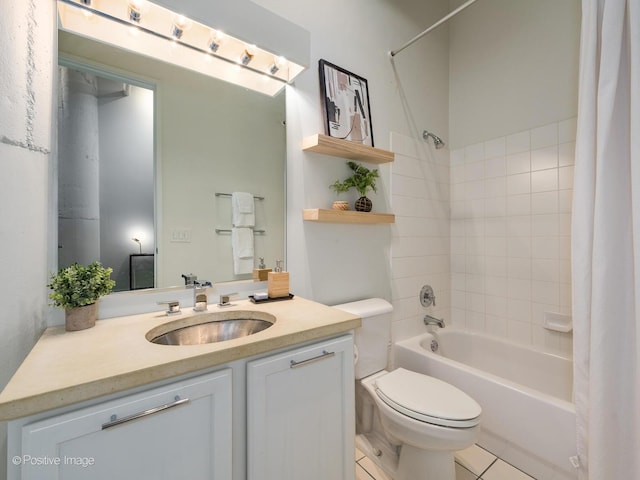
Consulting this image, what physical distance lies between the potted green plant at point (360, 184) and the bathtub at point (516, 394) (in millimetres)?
978

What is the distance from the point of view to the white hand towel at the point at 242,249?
140 cm

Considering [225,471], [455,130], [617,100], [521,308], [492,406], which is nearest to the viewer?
[225,471]

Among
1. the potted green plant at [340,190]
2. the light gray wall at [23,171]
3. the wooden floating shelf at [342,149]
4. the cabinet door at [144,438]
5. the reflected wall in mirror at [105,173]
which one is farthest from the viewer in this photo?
the potted green plant at [340,190]

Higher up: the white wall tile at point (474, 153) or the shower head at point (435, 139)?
the shower head at point (435, 139)

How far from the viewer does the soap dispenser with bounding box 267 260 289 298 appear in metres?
1.36

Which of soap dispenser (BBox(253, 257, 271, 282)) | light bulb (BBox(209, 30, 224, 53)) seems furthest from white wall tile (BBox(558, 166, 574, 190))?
light bulb (BBox(209, 30, 224, 53))

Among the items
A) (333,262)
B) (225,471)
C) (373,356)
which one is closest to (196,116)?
(333,262)

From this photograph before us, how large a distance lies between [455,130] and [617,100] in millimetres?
1217

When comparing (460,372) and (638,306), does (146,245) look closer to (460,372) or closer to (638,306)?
(460,372)

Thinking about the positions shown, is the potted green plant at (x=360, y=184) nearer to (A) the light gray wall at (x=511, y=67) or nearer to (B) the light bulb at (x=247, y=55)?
(B) the light bulb at (x=247, y=55)

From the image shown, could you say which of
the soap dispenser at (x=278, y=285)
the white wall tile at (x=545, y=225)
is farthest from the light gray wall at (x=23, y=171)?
the white wall tile at (x=545, y=225)

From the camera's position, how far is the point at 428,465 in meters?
1.27

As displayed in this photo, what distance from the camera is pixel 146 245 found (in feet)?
3.88

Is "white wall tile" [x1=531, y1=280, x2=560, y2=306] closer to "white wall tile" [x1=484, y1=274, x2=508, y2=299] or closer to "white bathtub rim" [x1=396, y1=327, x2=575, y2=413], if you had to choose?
"white wall tile" [x1=484, y1=274, x2=508, y2=299]
